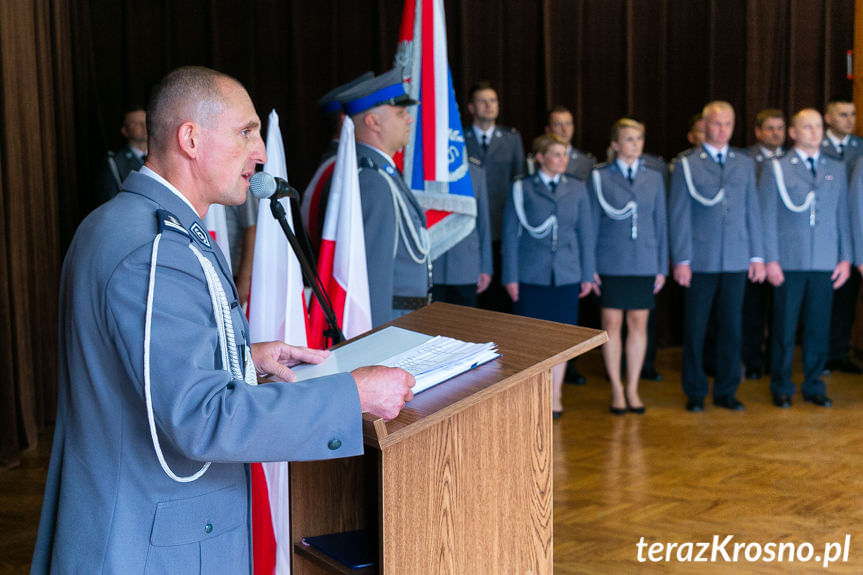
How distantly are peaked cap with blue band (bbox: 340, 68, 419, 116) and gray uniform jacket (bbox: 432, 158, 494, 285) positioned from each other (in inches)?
86.6

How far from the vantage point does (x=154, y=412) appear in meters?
1.37

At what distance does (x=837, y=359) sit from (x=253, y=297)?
14.8 feet

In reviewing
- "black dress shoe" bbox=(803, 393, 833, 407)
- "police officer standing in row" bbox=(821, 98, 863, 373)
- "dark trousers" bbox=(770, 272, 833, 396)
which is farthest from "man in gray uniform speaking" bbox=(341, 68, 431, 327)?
"police officer standing in row" bbox=(821, 98, 863, 373)

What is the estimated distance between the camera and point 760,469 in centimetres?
412

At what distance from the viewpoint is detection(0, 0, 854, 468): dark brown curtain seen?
462 centimetres

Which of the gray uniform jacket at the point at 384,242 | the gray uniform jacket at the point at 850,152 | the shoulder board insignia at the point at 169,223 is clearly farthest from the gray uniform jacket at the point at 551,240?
the shoulder board insignia at the point at 169,223

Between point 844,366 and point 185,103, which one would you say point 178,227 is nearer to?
point 185,103

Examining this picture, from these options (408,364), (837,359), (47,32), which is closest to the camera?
(408,364)

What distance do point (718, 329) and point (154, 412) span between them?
170 inches

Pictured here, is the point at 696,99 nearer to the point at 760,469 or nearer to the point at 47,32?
the point at 760,469

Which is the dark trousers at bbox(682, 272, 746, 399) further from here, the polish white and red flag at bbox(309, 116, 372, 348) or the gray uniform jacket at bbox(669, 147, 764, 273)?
the polish white and red flag at bbox(309, 116, 372, 348)

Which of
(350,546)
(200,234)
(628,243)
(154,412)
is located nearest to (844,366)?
(628,243)

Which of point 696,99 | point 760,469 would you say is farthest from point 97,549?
point 696,99

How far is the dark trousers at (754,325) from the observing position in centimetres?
604
